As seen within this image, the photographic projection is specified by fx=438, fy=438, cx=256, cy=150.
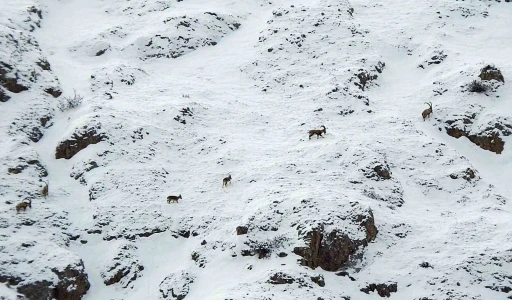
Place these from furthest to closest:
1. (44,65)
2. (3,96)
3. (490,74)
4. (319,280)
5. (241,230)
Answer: (44,65) < (490,74) < (3,96) < (241,230) < (319,280)

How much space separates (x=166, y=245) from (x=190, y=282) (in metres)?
1.99

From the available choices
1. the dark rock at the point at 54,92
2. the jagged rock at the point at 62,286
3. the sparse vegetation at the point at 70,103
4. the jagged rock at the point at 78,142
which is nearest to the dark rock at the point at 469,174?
the jagged rock at the point at 62,286

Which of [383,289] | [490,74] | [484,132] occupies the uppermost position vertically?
[490,74]

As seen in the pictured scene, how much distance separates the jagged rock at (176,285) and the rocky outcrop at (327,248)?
3.41m

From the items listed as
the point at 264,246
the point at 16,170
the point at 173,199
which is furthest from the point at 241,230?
the point at 16,170

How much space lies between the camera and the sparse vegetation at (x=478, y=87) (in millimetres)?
19837

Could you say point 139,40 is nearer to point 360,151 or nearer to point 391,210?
point 360,151

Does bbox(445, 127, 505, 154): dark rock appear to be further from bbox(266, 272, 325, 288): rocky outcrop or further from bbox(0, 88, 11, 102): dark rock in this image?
bbox(0, 88, 11, 102): dark rock

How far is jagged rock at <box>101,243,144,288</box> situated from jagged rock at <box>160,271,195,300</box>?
1.04m

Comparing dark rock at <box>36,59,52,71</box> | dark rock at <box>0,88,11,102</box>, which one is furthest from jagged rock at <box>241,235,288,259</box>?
dark rock at <box>36,59,52,71</box>

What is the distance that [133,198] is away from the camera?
1593 cm

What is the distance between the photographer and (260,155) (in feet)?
58.2

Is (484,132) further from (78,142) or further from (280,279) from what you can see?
(78,142)

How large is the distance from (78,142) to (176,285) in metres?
7.81
